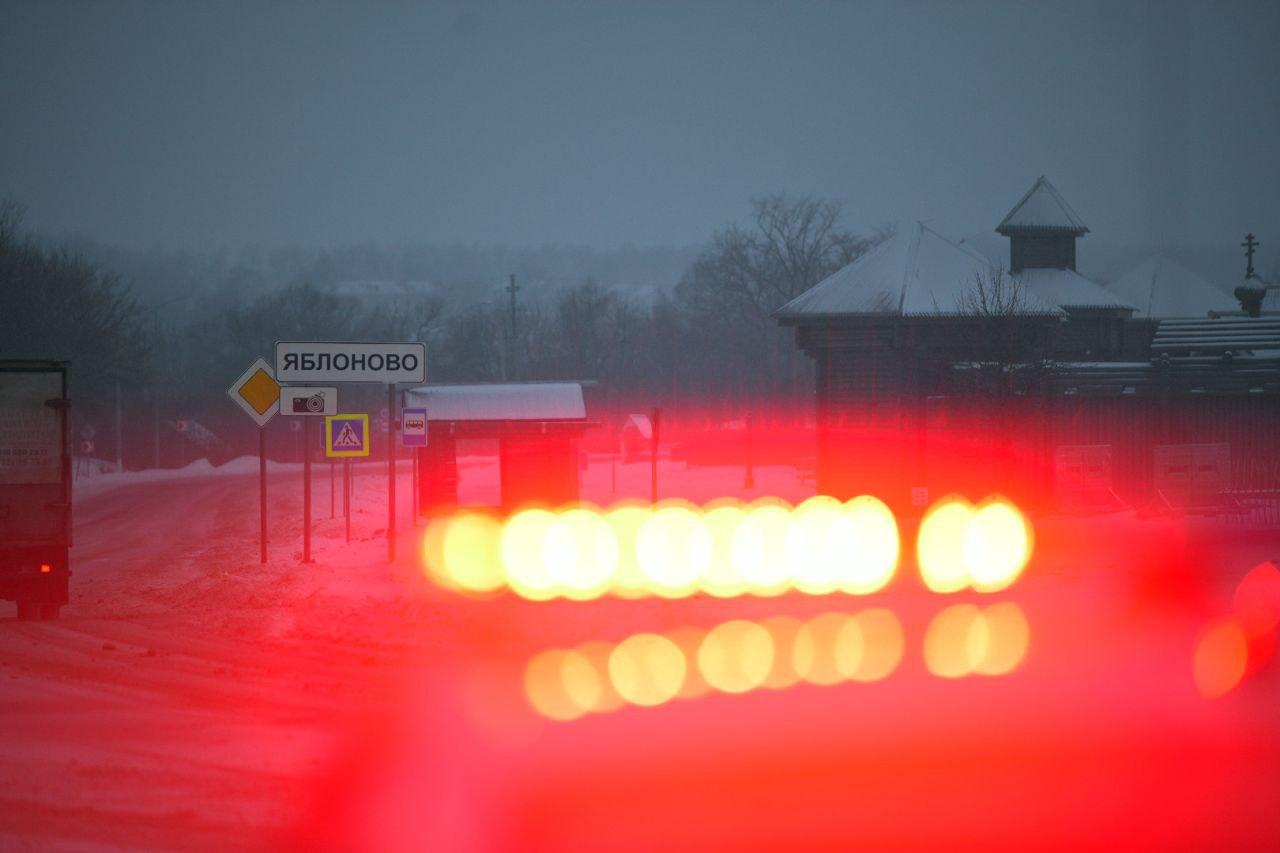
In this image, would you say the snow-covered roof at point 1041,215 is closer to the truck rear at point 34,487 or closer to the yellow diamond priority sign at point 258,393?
the yellow diamond priority sign at point 258,393

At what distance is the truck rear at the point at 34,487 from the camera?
17.0 metres

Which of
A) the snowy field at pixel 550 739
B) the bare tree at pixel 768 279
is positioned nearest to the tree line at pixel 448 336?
the bare tree at pixel 768 279

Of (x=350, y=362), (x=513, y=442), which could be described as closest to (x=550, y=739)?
(x=350, y=362)

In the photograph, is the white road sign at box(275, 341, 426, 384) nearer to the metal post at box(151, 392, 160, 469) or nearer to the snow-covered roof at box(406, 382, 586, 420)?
the snow-covered roof at box(406, 382, 586, 420)

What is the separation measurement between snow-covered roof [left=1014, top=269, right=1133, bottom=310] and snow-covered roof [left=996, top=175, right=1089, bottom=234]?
1634 millimetres

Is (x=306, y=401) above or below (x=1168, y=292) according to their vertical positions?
below

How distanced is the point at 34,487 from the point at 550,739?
9.53 metres

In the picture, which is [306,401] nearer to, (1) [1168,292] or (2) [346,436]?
(2) [346,436]

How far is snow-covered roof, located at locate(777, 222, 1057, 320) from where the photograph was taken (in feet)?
124

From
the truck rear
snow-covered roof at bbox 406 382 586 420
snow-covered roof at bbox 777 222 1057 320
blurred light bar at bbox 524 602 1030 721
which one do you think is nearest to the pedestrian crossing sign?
the truck rear

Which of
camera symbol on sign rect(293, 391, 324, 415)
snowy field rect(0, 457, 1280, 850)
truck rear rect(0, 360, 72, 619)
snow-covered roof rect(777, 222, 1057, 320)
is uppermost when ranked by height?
snow-covered roof rect(777, 222, 1057, 320)

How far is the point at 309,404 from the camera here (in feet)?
75.4

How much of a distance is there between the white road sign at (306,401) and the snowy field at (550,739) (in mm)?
4668

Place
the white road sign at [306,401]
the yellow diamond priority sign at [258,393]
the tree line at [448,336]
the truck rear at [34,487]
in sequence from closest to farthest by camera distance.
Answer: the truck rear at [34,487]
the yellow diamond priority sign at [258,393]
the white road sign at [306,401]
the tree line at [448,336]
